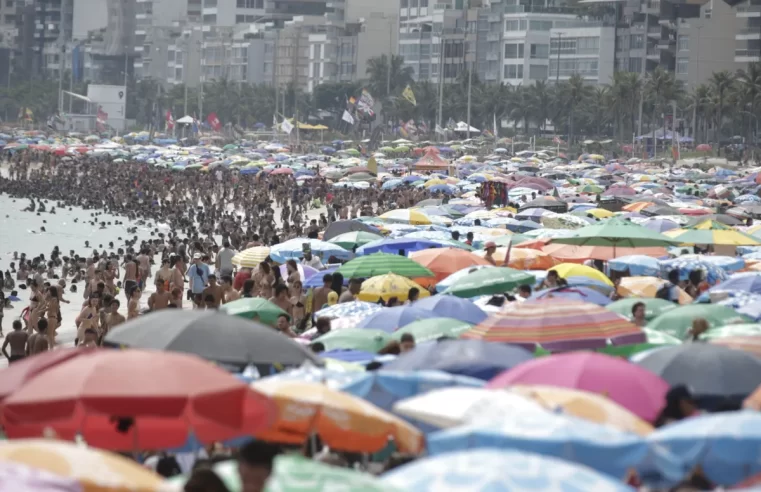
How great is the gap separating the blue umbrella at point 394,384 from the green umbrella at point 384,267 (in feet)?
23.4

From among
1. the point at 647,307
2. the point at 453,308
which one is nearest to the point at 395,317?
the point at 453,308

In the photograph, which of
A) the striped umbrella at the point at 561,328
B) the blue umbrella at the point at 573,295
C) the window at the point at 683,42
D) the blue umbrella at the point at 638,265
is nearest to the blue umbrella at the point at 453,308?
the blue umbrella at the point at 573,295

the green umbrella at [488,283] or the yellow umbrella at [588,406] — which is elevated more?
the yellow umbrella at [588,406]

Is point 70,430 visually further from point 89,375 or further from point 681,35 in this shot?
point 681,35

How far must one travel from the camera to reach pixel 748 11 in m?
98.5

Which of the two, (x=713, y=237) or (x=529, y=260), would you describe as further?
(x=713, y=237)

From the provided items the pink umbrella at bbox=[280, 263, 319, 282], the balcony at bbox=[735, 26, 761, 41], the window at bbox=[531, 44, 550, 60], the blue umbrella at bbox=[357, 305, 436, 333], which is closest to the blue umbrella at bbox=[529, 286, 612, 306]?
the blue umbrella at bbox=[357, 305, 436, 333]

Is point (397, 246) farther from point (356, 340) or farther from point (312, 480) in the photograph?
point (312, 480)

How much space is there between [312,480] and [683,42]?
9906cm

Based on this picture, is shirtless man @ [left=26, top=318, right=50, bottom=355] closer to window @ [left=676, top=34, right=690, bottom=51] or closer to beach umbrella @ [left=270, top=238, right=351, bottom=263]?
beach umbrella @ [left=270, top=238, right=351, bottom=263]

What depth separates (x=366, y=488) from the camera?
5.77 meters

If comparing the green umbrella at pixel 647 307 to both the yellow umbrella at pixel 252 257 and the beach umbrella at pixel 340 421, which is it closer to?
the beach umbrella at pixel 340 421

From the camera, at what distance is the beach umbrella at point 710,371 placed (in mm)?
8836

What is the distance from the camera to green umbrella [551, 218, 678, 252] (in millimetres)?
17781
